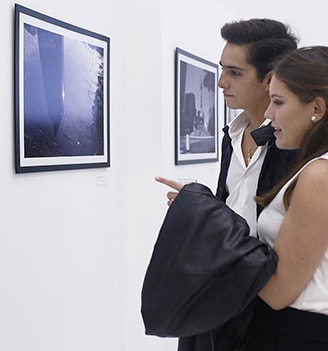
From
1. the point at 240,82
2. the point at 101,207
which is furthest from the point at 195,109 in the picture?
the point at 240,82

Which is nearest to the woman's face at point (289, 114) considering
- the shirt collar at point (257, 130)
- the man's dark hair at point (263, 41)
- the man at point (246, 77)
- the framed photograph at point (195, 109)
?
the shirt collar at point (257, 130)

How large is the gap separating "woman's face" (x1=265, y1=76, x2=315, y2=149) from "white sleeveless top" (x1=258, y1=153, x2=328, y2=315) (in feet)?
0.34

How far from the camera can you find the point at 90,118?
113 inches

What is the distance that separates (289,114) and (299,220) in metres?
0.29

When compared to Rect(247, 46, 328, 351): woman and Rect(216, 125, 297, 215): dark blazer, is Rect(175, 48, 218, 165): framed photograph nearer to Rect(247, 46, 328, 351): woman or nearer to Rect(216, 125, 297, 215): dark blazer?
Rect(216, 125, 297, 215): dark blazer

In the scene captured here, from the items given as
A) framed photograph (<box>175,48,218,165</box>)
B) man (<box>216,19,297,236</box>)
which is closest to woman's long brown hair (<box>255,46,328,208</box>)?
man (<box>216,19,297,236</box>)

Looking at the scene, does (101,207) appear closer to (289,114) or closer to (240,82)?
(240,82)

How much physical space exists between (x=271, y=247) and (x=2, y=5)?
5.31 ft

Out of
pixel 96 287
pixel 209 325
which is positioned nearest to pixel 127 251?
pixel 96 287

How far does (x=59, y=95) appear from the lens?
2.55 m

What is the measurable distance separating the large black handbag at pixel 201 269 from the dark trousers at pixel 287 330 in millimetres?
157

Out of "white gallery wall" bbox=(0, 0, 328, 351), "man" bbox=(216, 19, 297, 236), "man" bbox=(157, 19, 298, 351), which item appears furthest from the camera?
"white gallery wall" bbox=(0, 0, 328, 351)

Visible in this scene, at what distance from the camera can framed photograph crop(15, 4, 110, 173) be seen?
230 cm

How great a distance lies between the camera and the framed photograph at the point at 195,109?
3.71 meters
